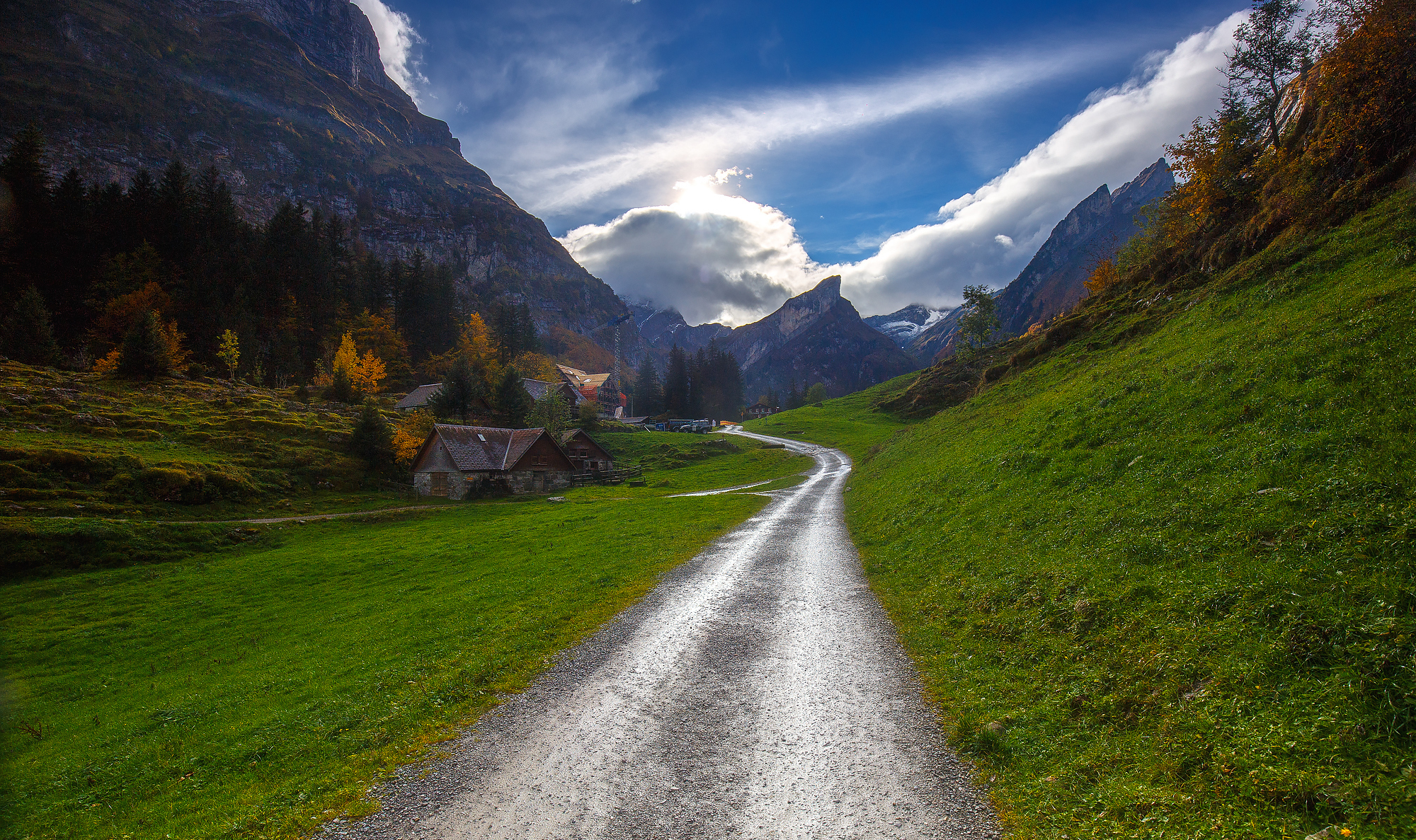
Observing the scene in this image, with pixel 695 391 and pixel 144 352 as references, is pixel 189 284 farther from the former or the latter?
pixel 695 391

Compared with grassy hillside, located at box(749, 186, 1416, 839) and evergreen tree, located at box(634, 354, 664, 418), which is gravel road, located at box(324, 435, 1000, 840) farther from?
evergreen tree, located at box(634, 354, 664, 418)

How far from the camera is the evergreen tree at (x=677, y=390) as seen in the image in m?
141

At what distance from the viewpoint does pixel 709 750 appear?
849 centimetres

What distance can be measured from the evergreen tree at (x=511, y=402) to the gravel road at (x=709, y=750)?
71.4 meters

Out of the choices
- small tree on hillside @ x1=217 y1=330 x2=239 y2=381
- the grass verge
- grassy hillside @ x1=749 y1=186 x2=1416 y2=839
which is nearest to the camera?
grassy hillside @ x1=749 y1=186 x2=1416 y2=839

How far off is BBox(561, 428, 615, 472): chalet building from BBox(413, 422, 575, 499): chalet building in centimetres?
739

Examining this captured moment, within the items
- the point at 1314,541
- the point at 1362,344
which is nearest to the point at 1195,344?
the point at 1362,344

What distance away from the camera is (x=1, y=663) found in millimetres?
18016

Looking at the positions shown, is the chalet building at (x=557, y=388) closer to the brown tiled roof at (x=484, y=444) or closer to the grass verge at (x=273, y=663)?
the brown tiled roof at (x=484, y=444)

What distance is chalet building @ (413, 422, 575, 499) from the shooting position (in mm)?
55750

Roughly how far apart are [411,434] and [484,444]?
818cm

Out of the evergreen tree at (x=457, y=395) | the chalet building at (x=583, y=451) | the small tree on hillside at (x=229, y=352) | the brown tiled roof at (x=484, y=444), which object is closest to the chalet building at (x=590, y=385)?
the evergreen tree at (x=457, y=395)

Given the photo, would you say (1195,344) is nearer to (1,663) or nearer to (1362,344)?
(1362,344)

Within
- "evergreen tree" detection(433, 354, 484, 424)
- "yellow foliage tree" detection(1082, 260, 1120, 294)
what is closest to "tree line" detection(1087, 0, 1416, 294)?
"yellow foliage tree" detection(1082, 260, 1120, 294)
